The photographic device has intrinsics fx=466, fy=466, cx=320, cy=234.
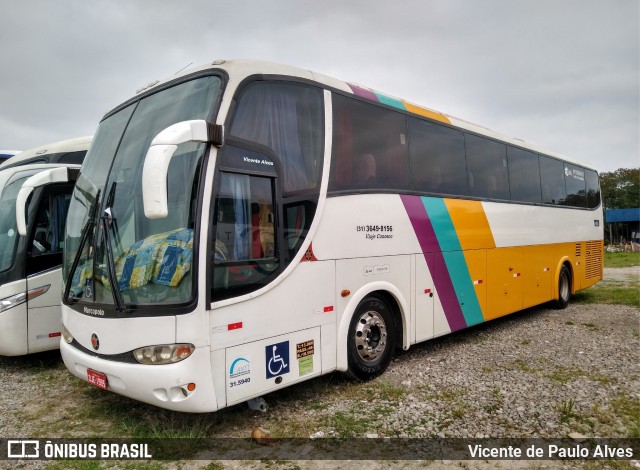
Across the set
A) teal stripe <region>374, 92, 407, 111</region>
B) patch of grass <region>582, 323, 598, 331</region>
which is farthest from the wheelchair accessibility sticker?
patch of grass <region>582, 323, 598, 331</region>

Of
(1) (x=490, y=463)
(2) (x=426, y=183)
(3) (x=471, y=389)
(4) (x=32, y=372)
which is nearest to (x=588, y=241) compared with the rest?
(2) (x=426, y=183)

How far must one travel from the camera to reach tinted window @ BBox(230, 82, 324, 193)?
4.50 meters

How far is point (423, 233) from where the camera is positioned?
656 centimetres

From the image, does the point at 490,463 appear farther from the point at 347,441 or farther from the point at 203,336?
the point at 203,336

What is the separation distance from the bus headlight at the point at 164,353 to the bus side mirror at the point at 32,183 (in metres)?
2.57

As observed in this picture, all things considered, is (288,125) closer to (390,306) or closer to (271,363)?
(271,363)

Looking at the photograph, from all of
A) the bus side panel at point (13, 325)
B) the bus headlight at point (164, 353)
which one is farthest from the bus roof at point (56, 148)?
the bus headlight at point (164, 353)

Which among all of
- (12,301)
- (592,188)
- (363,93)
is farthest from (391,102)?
(592,188)

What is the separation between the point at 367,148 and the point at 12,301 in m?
5.11

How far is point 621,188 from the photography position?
230 ft

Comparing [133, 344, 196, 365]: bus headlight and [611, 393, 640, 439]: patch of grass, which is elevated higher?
[133, 344, 196, 365]: bus headlight

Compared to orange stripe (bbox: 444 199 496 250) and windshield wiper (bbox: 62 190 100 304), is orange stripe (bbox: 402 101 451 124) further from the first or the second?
windshield wiper (bbox: 62 190 100 304)

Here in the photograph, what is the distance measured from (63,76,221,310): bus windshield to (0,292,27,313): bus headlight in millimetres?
1828

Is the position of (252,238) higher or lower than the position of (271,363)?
higher
